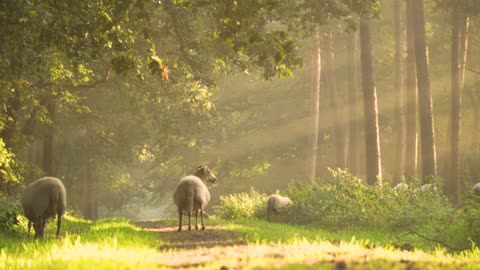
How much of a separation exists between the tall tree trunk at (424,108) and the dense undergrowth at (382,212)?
229 inches

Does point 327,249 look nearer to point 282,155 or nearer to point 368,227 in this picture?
point 368,227

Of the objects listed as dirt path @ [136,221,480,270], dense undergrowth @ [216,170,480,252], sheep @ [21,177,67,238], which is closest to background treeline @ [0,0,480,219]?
dense undergrowth @ [216,170,480,252]

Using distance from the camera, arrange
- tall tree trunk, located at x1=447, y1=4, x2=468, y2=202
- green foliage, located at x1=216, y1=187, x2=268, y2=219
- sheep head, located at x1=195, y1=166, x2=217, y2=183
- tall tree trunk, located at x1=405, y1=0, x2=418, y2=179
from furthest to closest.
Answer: tall tree trunk, located at x1=447, y1=4, x2=468, y2=202
tall tree trunk, located at x1=405, y1=0, x2=418, y2=179
green foliage, located at x1=216, y1=187, x2=268, y2=219
sheep head, located at x1=195, y1=166, x2=217, y2=183

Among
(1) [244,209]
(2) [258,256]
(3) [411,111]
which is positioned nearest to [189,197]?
(2) [258,256]

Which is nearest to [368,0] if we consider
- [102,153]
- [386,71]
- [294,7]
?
[294,7]

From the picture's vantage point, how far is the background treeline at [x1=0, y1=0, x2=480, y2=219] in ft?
50.5

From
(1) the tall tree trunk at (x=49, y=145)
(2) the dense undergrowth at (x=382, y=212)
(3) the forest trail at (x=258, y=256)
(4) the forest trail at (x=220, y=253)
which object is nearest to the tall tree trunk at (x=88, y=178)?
(1) the tall tree trunk at (x=49, y=145)

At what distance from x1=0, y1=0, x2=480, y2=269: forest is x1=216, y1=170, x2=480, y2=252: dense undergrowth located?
0.23 feet

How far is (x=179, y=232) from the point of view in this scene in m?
15.7

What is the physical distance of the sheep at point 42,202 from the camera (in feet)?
46.4

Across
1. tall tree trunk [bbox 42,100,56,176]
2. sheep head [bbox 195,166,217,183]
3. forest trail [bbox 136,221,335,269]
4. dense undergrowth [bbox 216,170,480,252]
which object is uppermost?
tall tree trunk [bbox 42,100,56,176]

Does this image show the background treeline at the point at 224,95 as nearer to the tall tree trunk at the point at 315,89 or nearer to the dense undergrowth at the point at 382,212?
the tall tree trunk at the point at 315,89

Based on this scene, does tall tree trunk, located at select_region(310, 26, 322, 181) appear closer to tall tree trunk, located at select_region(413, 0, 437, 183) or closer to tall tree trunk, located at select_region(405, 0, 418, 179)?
tall tree trunk, located at select_region(405, 0, 418, 179)

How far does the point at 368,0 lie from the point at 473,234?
35.0 feet
